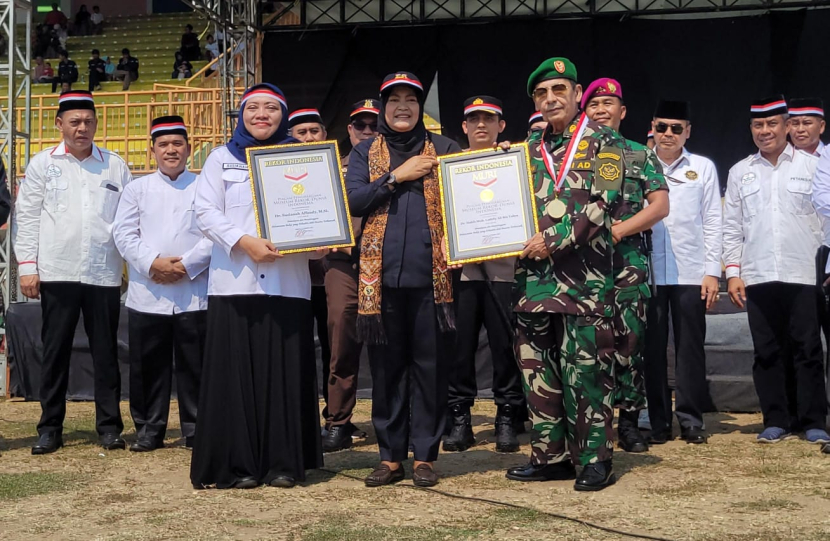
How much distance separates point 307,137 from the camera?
6395mm

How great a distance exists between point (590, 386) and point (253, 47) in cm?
1098

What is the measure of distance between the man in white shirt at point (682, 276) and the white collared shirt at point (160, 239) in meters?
2.69

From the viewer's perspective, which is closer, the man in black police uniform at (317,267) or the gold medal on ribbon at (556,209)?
the gold medal on ribbon at (556,209)

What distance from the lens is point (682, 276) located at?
5953mm

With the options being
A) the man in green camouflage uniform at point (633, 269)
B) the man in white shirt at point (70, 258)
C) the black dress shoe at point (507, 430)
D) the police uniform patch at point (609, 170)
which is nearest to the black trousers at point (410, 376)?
the police uniform patch at point (609, 170)

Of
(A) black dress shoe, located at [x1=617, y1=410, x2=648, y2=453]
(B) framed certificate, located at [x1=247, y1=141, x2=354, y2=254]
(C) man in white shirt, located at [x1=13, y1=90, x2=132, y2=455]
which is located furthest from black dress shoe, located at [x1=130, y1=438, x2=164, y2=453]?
(A) black dress shoe, located at [x1=617, y1=410, x2=648, y2=453]

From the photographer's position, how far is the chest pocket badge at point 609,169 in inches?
178

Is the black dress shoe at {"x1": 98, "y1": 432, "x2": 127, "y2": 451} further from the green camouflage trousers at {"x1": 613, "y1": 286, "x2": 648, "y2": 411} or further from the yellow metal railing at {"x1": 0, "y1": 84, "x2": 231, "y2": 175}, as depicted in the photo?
the yellow metal railing at {"x1": 0, "y1": 84, "x2": 231, "y2": 175}

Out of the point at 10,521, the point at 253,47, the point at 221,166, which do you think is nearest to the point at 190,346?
the point at 221,166

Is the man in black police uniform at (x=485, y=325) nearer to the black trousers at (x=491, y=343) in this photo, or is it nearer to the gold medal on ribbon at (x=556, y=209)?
the black trousers at (x=491, y=343)

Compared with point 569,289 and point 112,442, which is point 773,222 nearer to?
point 569,289

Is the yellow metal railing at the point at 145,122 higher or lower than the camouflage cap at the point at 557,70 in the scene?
higher

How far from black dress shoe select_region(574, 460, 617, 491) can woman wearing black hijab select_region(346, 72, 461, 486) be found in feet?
2.19

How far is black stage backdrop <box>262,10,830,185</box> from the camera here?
44.5 ft
